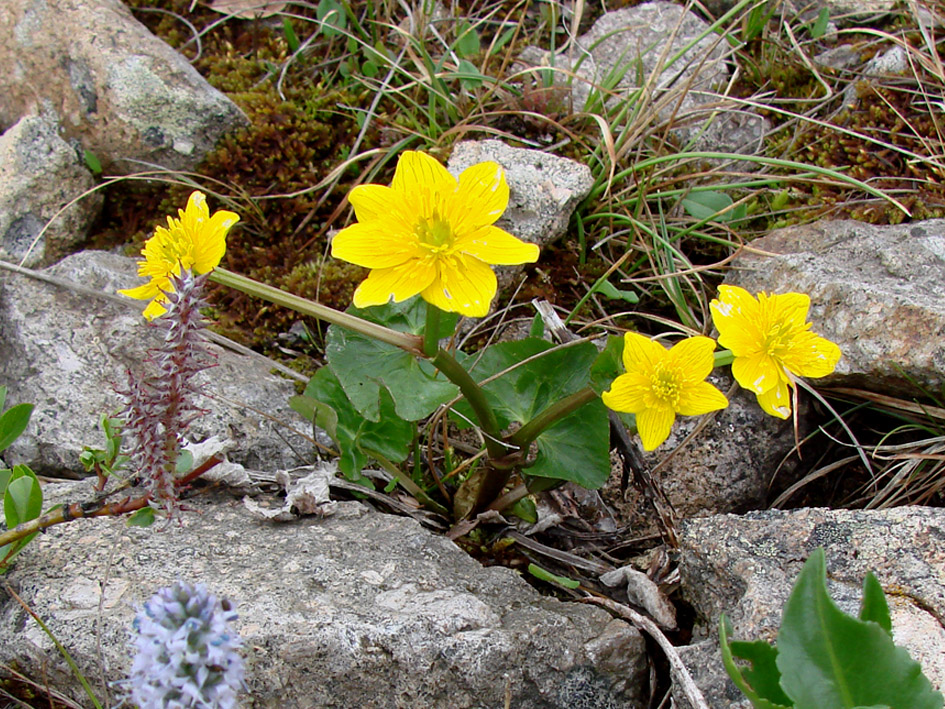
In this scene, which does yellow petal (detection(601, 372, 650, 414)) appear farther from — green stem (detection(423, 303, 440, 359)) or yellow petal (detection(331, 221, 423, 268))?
yellow petal (detection(331, 221, 423, 268))

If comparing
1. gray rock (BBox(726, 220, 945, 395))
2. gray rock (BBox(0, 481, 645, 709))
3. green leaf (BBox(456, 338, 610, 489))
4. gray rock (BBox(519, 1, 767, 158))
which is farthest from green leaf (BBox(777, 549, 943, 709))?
gray rock (BBox(519, 1, 767, 158))

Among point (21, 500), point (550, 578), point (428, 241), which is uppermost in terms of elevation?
point (428, 241)

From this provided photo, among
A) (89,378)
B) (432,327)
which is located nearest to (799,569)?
(432,327)

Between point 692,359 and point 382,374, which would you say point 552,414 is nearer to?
point 692,359

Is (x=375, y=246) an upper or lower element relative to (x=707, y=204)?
upper

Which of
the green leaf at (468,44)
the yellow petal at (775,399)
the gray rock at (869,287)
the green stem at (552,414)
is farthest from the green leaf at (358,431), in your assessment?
the green leaf at (468,44)

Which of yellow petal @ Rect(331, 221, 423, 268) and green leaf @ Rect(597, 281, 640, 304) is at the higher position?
yellow petal @ Rect(331, 221, 423, 268)
